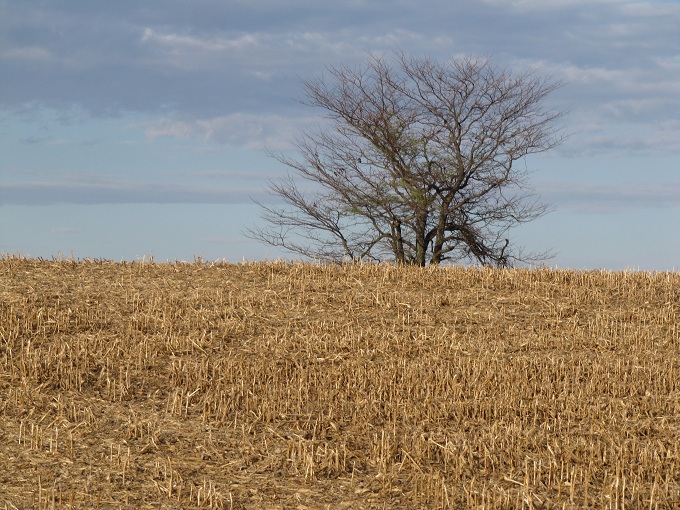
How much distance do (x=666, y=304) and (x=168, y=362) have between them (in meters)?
10.3

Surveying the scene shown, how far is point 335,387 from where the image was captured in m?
10.4

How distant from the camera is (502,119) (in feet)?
82.7

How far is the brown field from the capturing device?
7.31 meters

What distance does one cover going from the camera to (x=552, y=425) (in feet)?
29.9

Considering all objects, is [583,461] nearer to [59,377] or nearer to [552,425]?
[552,425]

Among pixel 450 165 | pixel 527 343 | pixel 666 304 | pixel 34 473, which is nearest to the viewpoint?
pixel 34 473

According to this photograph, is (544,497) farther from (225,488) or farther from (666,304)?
(666,304)

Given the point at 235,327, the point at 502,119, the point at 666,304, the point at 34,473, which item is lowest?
the point at 34,473

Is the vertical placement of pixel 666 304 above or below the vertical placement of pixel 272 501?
above

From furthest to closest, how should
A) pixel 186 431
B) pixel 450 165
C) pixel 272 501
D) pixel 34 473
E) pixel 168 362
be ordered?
pixel 450 165, pixel 168 362, pixel 186 431, pixel 34 473, pixel 272 501

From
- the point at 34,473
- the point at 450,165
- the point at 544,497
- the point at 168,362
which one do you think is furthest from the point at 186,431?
the point at 450,165

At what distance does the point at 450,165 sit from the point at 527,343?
42.0 ft

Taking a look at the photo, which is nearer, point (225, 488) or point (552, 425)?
point (225, 488)

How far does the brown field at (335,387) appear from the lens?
7312 millimetres
